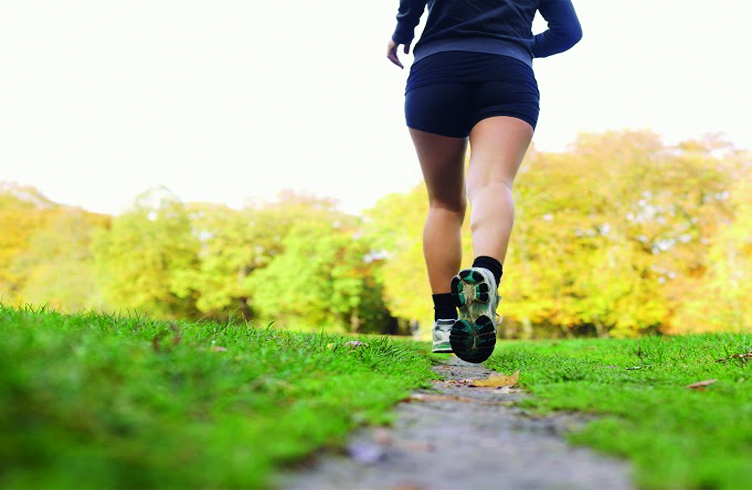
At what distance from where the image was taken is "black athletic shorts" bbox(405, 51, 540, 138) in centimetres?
295

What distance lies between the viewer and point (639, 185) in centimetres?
2088

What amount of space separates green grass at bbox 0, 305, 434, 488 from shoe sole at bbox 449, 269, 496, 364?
0.53 m

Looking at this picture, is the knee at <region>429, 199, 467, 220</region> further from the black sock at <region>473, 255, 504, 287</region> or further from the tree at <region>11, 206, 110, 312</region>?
the tree at <region>11, 206, 110, 312</region>

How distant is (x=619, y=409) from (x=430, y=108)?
1.89m

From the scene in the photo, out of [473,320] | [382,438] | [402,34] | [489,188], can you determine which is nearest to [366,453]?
[382,438]

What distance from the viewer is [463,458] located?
1.20 meters

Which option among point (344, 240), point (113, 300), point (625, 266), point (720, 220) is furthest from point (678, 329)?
point (113, 300)

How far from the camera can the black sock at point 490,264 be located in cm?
269

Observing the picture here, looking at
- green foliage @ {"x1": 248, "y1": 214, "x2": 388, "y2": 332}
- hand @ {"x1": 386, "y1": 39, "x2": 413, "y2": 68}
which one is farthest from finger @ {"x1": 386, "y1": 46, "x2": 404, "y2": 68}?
green foliage @ {"x1": 248, "y1": 214, "x2": 388, "y2": 332}

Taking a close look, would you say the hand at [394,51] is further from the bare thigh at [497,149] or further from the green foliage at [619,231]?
the green foliage at [619,231]

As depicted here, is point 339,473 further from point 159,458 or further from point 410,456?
point 159,458

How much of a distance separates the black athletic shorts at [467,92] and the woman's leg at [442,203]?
10 centimetres

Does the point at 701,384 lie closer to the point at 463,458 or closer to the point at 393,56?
the point at 463,458

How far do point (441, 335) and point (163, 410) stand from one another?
2089 mm
